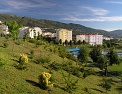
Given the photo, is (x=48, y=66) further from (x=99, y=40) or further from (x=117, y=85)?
(x=99, y=40)

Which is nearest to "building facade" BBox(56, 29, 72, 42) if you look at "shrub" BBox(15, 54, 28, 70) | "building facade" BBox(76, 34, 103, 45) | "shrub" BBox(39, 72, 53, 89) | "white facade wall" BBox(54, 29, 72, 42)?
"white facade wall" BBox(54, 29, 72, 42)

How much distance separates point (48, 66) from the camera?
81.1 ft

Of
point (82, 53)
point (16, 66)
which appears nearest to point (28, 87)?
point (16, 66)

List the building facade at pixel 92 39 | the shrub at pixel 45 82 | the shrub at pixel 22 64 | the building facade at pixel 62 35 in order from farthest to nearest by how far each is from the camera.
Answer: the building facade at pixel 92 39, the building facade at pixel 62 35, the shrub at pixel 22 64, the shrub at pixel 45 82

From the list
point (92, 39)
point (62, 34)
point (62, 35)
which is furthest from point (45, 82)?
point (92, 39)

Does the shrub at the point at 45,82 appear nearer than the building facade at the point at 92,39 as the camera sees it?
Yes

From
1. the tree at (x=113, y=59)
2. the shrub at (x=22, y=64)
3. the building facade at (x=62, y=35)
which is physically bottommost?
the tree at (x=113, y=59)

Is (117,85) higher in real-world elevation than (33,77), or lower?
lower

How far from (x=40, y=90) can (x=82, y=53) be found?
24664 millimetres

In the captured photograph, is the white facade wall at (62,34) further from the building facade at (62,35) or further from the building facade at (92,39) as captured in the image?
the building facade at (92,39)

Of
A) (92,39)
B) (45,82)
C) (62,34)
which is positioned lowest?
(45,82)

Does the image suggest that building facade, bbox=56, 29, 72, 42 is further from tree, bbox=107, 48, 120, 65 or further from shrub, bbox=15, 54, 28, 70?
shrub, bbox=15, 54, 28, 70

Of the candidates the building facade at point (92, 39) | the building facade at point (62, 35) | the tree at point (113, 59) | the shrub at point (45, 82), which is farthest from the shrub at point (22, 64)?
the building facade at point (92, 39)

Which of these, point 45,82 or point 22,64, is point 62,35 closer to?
point 22,64
